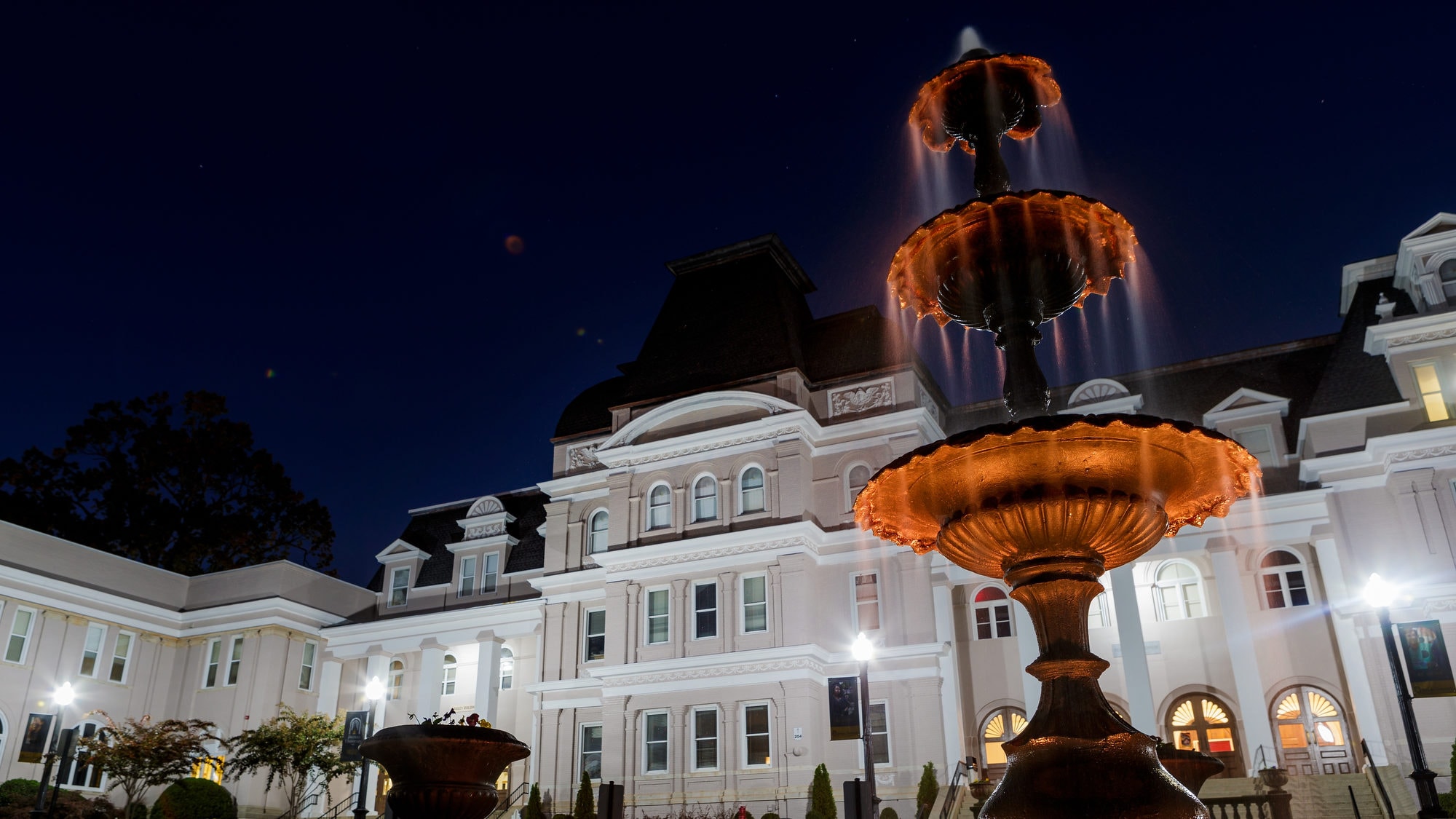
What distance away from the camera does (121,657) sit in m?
38.7

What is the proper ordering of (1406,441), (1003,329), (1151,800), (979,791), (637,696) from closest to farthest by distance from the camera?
(1151,800) → (1003,329) → (979,791) → (1406,441) → (637,696)

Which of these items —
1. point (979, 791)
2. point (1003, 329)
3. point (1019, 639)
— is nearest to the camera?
point (1003, 329)

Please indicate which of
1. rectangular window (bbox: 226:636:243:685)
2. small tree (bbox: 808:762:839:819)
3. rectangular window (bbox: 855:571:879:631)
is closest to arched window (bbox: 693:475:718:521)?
rectangular window (bbox: 855:571:879:631)

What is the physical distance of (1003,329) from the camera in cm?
894

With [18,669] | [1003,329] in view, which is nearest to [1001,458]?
[1003,329]

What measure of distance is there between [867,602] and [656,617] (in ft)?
20.9

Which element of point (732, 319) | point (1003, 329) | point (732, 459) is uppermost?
point (732, 319)

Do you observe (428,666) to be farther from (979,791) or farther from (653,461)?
(979,791)

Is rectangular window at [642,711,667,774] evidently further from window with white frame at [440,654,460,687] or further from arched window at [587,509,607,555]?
window with white frame at [440,654,460,687]

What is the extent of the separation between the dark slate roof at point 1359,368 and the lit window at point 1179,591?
5.36 m

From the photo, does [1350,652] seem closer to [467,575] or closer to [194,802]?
[467,575]

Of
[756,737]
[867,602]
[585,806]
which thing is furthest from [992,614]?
[585,806]

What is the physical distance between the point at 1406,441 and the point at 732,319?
19.6 m

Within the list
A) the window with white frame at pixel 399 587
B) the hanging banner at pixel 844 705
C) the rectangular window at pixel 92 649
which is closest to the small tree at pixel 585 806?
the hanging banner at pixel 844 705
